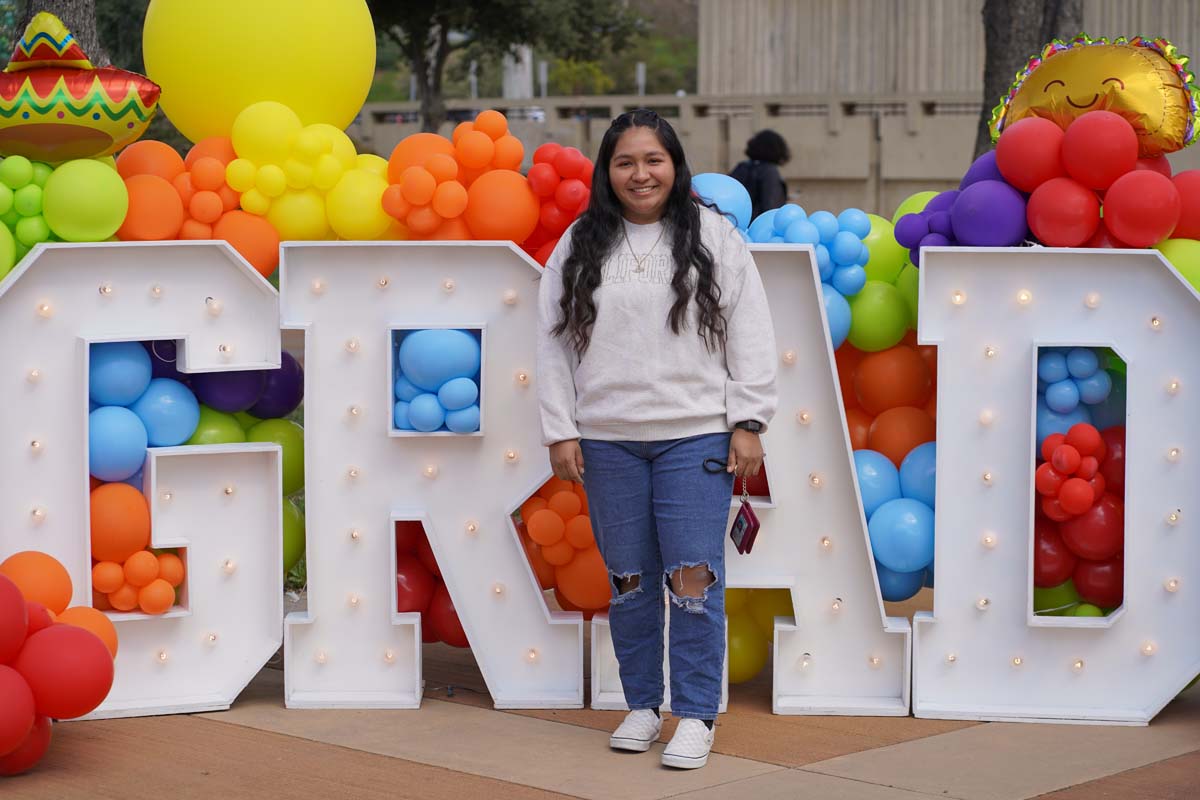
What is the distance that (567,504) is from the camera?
443 cm

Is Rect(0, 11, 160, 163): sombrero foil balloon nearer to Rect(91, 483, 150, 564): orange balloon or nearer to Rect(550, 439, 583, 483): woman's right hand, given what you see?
Rect(91, 483, 150, 564): orange balloon

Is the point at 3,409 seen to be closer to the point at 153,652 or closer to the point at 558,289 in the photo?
the point at 153,652

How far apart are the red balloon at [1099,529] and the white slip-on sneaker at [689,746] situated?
4.01 feet

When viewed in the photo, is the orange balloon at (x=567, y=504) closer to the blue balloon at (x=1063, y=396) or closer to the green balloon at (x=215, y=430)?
the green balloon at (x=215, y=430)

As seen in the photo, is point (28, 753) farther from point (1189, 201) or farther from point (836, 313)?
point (1189, 201)

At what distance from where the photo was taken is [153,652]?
170 inches

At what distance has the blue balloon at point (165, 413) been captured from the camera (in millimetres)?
4270

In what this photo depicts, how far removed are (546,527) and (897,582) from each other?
41.4 inches

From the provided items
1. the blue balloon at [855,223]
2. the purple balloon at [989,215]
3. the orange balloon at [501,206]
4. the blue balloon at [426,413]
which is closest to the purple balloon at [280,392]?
the blue balloon at [426,413]

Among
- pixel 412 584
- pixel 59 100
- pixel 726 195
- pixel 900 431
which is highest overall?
pixel 59 100

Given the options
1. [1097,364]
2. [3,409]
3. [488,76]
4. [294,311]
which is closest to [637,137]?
[294,311]

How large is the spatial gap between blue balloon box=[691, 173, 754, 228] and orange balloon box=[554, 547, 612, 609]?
106 centimetres

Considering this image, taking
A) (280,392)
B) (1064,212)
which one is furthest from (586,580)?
(1064,212)

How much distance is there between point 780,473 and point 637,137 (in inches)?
43.1
